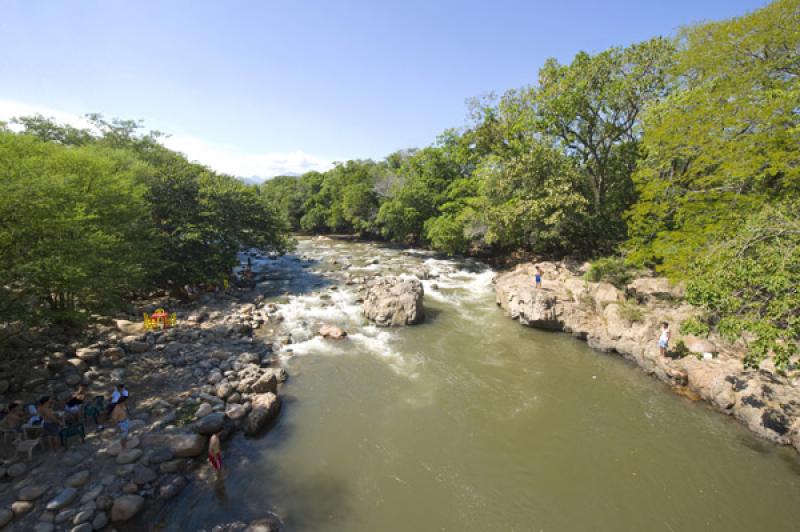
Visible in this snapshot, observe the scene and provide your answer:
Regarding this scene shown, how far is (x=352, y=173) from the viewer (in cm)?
5894

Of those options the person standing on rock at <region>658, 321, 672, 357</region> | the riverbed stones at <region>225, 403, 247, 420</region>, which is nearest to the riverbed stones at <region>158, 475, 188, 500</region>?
the riverbed stones at <region>225, 403, 247, 420</region>

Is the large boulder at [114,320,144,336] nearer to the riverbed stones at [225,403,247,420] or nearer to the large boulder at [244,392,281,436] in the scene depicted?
the riverbed stones at [225,403,247,420]

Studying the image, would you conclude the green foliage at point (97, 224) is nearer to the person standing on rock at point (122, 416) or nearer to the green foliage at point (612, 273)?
the person standing on rock at point (122, 416)

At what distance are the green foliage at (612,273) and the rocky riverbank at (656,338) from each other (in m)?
0.53

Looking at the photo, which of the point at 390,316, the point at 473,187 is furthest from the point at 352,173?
Result: the point at 390,316

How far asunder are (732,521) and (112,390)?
1800 centimetres

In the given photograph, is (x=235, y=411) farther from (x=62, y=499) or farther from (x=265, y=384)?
(x=62, y=499)

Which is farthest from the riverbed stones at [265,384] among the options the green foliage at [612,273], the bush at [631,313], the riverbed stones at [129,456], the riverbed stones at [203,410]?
the green foliage at [612,273]

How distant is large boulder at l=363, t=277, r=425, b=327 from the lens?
18969mm

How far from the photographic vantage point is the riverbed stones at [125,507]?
7680 mm

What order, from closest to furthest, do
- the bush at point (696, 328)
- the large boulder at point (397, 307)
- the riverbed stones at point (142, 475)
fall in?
the riverbed stones at point (142, 475), the bush at point (696, 328), the large boulder at point (397, 307)

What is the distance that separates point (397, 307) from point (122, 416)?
12.3 metres

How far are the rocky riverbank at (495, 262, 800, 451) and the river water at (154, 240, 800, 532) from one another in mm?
593

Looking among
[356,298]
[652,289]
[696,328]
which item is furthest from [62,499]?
[652,289]
